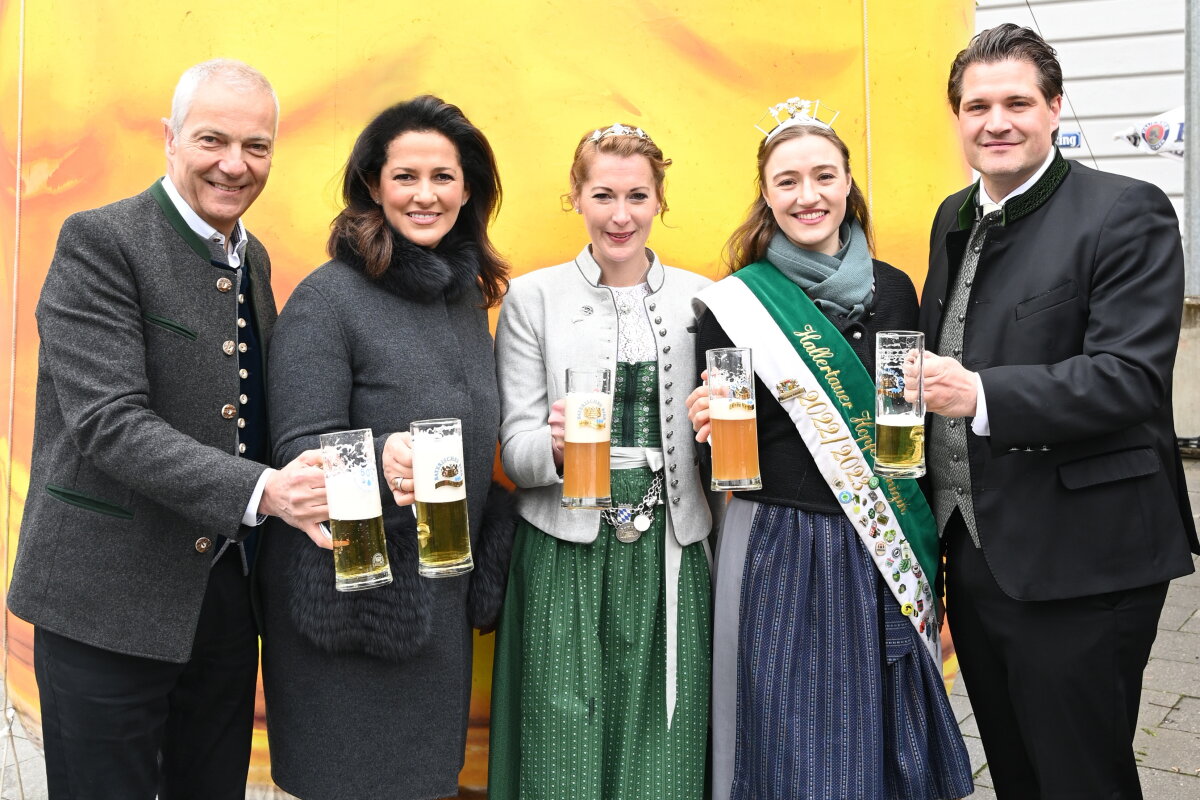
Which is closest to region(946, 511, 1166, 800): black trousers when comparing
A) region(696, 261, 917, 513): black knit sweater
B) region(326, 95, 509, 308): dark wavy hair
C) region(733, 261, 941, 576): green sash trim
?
region(733, 261, 941, 576): green sash trim

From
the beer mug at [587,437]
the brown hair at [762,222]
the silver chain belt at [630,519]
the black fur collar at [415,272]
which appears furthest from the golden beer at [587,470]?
the brown hair at [762,222]

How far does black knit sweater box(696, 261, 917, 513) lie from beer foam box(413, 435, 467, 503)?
0.84m

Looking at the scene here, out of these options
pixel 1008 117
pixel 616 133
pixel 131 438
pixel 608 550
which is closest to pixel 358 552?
pixel 131 438

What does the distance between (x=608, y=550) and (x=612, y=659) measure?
277 millimetres

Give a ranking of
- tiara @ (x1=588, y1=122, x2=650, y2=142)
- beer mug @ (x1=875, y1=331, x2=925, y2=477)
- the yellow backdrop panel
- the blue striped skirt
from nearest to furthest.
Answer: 1. beer mug @ (x1=875, y1=331, x2=925, y2=477)
2. the blue striped skirt
3. tiara @ (x1=588, y1=122, x2=650, y2=142)
4. the yellow backdrop panel

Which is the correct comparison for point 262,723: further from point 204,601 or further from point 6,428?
point 6,428

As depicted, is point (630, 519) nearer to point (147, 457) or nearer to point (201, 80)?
point (147, 457)

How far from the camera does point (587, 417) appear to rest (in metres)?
2.29

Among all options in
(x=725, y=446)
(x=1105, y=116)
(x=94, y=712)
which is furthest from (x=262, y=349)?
(x=1105, y=116)

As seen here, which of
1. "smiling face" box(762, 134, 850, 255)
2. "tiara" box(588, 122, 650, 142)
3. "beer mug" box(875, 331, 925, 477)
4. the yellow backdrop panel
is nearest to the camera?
"beer mug" box(875, 331, 925, 477)

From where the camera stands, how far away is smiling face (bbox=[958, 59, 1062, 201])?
2.40 meters

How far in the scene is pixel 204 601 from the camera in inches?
92.4

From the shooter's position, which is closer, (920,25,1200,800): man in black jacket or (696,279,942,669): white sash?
(920,25,1200,800): man in black jacket

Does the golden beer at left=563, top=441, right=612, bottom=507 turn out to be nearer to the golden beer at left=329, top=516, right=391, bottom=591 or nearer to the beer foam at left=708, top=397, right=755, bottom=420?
the beer foam at left=708, top=397, right=755, bottom=420
